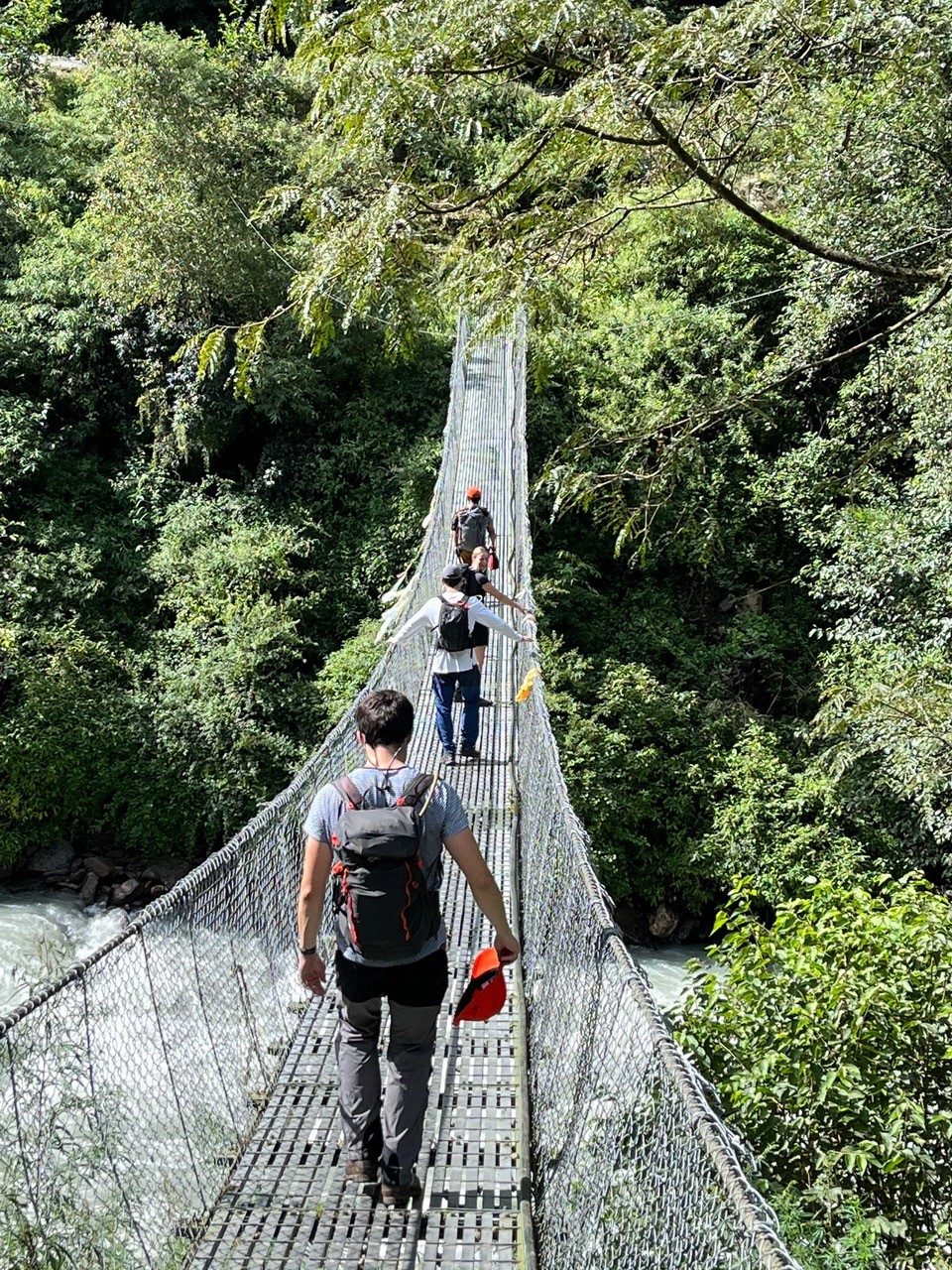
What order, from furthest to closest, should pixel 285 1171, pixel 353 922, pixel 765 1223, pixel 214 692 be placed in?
pixel 214 692
pixel 285 1171
pixel 353 922
pixel 765 1223

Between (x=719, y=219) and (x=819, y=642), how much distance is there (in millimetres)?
4815

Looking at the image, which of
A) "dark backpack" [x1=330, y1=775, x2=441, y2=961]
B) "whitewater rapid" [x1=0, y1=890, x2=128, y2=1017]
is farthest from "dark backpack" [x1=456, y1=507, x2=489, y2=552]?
"dark backpack" [x1=330, y1=775, x2=441, y2=961]

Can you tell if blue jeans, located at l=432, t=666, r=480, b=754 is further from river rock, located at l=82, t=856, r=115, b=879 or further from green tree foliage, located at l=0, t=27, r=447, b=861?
river rock, located at l=82, t=856, r=115, b=879

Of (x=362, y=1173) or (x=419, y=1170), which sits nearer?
(x=362, y=1173)

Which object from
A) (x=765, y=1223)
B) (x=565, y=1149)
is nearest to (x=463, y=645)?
(x=565, y=1149)

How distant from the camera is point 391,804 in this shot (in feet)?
6.02

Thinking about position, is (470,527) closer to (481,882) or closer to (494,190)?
(494,190)

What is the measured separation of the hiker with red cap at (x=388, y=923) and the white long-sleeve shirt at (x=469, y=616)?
1.86m

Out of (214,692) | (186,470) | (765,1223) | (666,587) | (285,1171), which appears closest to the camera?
(765,1223)

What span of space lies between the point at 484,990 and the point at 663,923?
16.8ft

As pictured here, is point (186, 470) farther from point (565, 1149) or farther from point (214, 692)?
point (565, 1149)

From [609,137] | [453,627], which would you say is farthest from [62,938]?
[609,137]

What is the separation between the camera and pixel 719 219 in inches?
424

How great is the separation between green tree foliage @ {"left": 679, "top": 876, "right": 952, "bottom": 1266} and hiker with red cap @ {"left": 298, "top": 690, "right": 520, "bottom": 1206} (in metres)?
0.97
